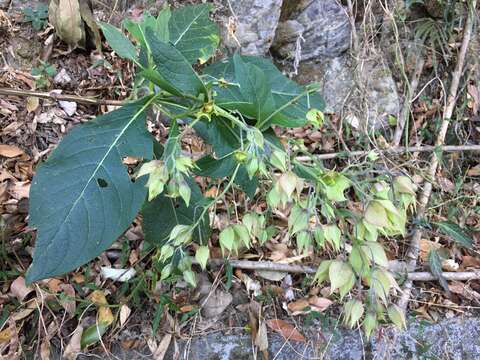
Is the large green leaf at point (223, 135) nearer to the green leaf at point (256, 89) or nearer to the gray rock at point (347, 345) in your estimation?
the green leaf at point (256, 89)

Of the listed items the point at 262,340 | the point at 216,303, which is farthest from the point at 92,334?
the point at 262,340

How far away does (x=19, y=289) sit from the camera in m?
1.55

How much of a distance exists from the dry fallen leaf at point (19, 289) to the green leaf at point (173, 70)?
0.91 metres

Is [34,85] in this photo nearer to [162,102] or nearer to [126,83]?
[126,83]

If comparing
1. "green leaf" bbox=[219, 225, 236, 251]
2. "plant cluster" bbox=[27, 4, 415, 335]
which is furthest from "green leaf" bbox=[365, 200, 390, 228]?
"green leaf" bbox=[219, 225, 236, 251]

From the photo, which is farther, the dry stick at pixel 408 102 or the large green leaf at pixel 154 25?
the dry stick at pixel 408 102

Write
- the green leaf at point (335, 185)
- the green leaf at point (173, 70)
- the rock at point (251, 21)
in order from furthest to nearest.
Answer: the rock at point (251, 21) → the green leaf at point (173, 70) → the green leaf at point (335, 185)

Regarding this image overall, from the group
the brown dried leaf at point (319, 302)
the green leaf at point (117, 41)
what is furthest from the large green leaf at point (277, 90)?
the brown dried leaf at point (319, 302)

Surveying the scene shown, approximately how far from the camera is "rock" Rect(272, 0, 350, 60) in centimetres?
233

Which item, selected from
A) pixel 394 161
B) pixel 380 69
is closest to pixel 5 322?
pixel 394 161

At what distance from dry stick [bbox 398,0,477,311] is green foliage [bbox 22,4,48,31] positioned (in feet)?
5.94

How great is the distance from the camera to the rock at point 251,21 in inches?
86.2

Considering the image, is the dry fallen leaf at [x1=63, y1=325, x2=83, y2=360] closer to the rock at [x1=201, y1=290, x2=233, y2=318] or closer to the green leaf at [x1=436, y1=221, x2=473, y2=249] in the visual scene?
the rock at [x1=201, y1=290, x2=233, y2=318]

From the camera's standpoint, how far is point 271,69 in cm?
148
